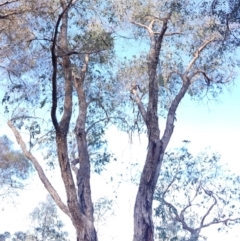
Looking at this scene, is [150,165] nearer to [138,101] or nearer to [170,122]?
[170,122]

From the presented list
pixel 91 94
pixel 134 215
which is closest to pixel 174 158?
pixel 91 94

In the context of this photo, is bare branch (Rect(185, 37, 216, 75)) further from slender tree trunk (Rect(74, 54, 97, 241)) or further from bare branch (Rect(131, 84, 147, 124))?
slender tree trunk (Rect(74, 54, 97, 241))

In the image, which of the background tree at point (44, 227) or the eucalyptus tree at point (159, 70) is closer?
the eucalyptus tree at point (159, 70)

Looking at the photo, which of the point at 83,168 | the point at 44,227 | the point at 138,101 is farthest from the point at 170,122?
the point at 44,227

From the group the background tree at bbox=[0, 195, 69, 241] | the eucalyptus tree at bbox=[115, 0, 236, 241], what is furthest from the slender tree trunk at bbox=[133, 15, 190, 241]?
the background tree at bbox=[0, 195, 69, 241]

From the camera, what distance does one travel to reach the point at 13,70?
30.0ft

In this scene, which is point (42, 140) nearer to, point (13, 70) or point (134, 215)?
point (13, 70)

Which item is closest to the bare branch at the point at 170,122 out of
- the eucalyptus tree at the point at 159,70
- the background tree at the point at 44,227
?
the eucalyptus tree at the point at 159,70

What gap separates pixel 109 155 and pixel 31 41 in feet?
10.7

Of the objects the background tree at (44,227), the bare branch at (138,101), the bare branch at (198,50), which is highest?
the background tree at (44,227)

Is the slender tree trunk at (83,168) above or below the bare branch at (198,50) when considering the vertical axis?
below

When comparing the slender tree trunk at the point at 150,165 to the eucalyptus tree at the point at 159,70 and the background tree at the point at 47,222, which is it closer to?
the eucalyptus tree at the point at 159,70

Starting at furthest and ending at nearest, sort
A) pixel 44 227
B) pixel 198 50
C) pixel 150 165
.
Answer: pixel 44 227
pixel 198 50
pixel 150 165

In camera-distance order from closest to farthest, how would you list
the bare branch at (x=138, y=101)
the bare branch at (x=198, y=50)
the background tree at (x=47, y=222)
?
the bare branch at (x=138, y=101) < the bare branch at (x=198, y=50) < the background tree at (x=47, y=222)
